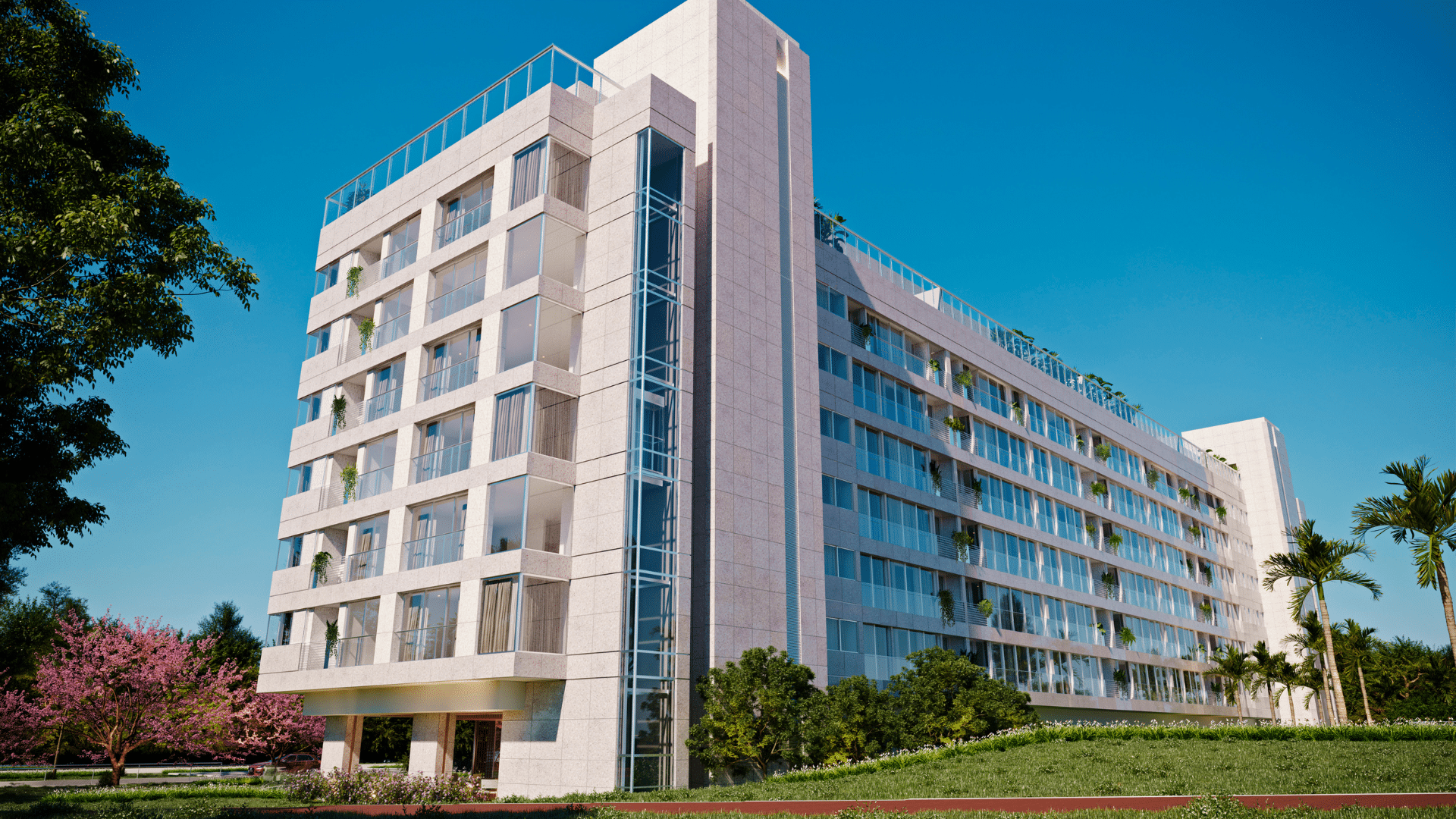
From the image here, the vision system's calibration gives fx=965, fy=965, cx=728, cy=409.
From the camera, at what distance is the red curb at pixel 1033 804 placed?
44.6ft

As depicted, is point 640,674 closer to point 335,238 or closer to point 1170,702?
point 335,238

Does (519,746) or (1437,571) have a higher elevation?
(1437,571)

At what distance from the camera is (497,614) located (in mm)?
26078

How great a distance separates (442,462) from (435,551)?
9.18 ft

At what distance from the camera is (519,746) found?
2633cm

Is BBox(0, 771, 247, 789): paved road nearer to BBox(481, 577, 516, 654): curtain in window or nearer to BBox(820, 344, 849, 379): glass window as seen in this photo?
BBox(481, 577, 516, 654): curtain in window

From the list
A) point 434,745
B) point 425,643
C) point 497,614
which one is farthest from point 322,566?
point 497,614

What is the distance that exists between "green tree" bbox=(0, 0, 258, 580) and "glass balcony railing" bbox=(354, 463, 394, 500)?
48.8 feet

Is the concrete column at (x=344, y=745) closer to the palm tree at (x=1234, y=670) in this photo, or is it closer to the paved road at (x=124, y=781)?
the paved road at (x=124, y=781)

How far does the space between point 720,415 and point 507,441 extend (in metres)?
6.23

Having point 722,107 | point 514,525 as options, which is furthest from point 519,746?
point 722,107

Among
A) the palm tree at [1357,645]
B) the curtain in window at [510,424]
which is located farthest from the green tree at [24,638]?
the palm tree at [1357,645]

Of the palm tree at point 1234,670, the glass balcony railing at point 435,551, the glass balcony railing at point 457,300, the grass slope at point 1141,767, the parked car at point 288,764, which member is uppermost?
the glass balcony railing at point 457,300

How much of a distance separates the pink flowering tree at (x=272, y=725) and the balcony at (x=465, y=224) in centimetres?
2726
